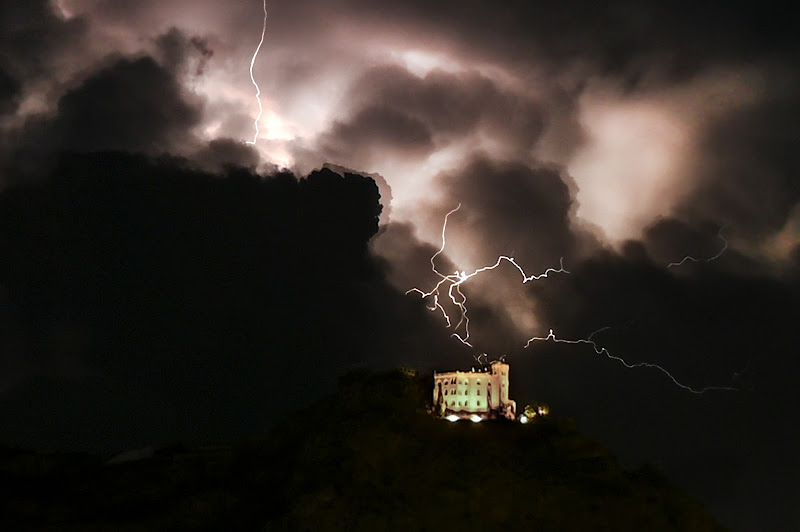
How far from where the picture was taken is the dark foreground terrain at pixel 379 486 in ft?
171

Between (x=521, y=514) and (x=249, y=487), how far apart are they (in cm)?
2343

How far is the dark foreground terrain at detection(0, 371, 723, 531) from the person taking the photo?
52188 millimetres

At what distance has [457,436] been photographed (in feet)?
201

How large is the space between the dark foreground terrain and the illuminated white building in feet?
14.2

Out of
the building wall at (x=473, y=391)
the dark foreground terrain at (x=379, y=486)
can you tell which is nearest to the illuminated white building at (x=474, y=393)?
the building wall at (x=473, y=391)

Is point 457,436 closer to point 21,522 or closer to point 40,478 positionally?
point 21,522

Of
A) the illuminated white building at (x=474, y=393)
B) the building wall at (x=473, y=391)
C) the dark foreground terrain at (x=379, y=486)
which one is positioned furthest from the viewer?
the building wall at (x=473, y=391)

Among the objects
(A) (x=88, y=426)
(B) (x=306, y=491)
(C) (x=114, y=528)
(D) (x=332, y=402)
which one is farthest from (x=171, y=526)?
(A) (x=88, y=426)

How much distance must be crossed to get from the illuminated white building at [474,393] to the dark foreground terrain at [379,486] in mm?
4324

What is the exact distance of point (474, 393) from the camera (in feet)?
231

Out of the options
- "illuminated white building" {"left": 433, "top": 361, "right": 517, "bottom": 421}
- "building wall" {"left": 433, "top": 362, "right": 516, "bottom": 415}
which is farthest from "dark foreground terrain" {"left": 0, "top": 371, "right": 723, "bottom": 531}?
"building wall" {"left": 433, "top": 362, "right": 516, "bottom": 415}

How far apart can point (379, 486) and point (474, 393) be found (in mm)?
19688

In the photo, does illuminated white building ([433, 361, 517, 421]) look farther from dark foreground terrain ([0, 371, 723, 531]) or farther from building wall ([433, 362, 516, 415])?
dark foreground terrain ([0, 371, 723, 531])

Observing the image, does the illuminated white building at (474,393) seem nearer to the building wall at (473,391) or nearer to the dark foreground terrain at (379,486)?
the building wall at (473,391)
